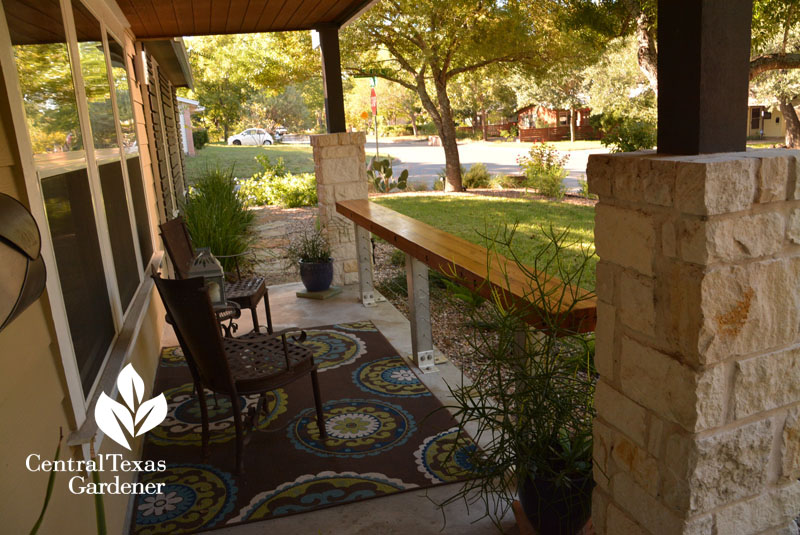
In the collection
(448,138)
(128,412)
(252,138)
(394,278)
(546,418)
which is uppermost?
(252,138)

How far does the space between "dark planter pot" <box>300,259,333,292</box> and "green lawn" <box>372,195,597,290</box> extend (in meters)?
2.19

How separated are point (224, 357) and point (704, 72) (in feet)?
6.74

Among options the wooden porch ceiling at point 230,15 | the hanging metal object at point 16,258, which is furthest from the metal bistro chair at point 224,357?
the wooden porch ceiling at point 230,15

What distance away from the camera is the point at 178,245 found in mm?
4293

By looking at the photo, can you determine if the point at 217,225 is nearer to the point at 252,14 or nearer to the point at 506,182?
the point at 252,14

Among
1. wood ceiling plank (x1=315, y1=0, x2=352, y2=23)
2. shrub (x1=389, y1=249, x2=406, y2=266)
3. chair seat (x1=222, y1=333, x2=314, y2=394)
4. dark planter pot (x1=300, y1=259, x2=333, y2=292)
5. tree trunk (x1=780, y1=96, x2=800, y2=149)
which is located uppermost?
wood ceiling plank (x1=315, y1=0, x2=352, y2=23)

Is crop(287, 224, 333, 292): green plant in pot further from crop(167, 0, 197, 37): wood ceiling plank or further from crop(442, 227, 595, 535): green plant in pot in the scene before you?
crop(442, 227, 595, 535): green plant in pot

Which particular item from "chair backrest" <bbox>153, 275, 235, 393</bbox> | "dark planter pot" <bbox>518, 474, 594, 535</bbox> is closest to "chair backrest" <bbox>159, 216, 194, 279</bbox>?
"chair backrest" <bbox>153, 275, 235, 393</bbox>

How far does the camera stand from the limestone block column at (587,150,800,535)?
4.50 ft

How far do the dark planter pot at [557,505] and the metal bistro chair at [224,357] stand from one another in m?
1.22

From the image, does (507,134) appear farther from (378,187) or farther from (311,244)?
(311,244)

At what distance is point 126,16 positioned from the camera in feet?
15.2

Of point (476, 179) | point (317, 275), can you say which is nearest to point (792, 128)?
point (476, 179)

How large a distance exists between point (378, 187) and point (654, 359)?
12.5 m
